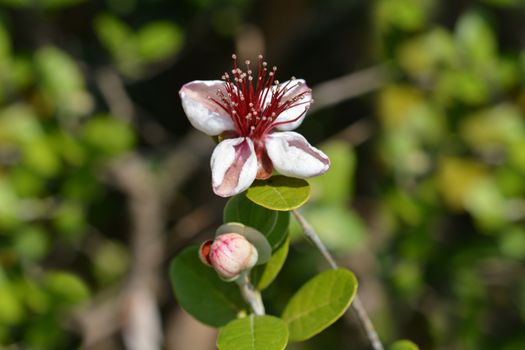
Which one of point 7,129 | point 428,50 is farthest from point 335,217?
point 7,129

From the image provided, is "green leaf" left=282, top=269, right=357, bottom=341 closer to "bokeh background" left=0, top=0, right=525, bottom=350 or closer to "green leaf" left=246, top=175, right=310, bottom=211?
"green leaf" left=246, top=175, right=310, bottom=211

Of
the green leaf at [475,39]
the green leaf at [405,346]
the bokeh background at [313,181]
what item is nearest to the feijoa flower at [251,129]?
the green leaf at [405,346]

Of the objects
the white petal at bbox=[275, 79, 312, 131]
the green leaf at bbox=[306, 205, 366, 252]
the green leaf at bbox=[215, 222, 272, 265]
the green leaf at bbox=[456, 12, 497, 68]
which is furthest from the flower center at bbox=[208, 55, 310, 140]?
the green leaf at bbox=[456, 12, 497, 68]

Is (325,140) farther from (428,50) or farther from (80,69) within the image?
(80,69)

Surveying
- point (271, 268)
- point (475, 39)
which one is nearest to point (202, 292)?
point (271, 268)

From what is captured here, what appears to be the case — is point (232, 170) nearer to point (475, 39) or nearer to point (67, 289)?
point (67, 289)
